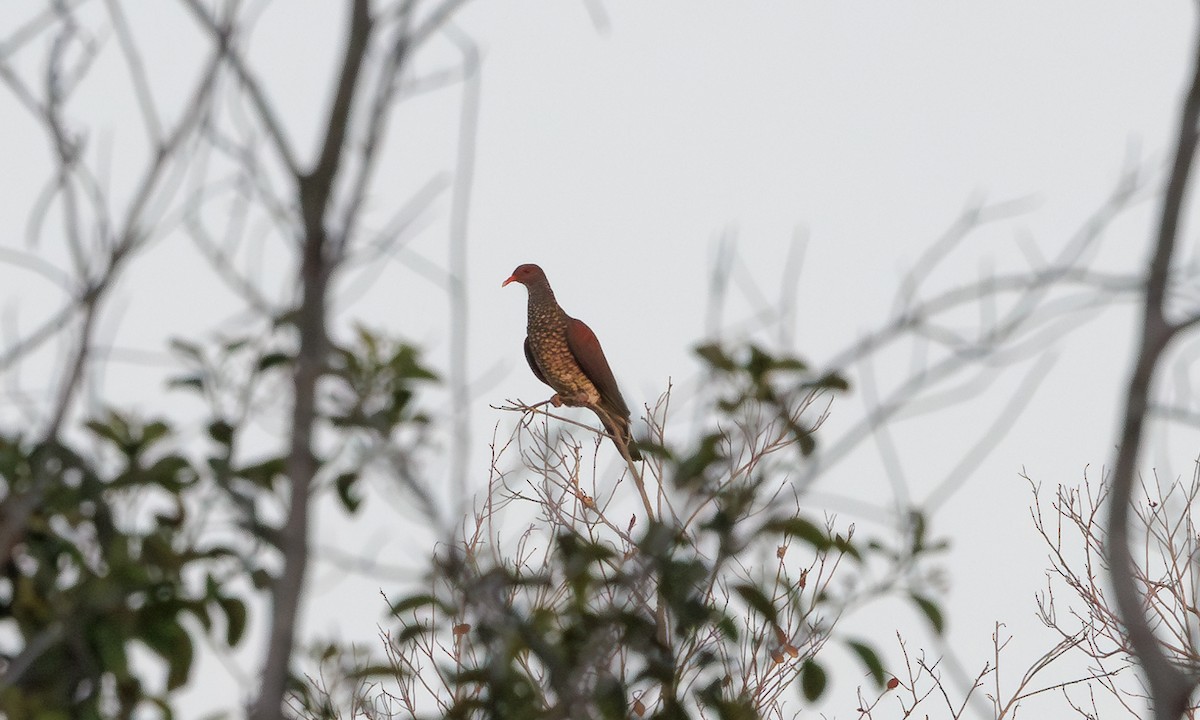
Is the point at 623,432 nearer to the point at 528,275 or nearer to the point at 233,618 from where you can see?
the point at 528,275

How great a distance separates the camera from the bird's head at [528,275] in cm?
840

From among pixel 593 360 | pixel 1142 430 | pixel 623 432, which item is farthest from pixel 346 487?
pixel 593 360

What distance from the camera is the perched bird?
7855 millimetres

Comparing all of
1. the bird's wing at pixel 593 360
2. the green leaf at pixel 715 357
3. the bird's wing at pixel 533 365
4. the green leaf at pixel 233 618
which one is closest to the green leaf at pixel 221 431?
the green leaf at pixel 233 618

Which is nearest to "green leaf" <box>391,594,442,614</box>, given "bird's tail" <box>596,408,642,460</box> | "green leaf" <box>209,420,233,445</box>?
"green leaf" <box>209,420,233,445</box>

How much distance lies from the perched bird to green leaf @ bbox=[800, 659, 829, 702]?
17.3ft

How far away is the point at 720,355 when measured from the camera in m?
1.90

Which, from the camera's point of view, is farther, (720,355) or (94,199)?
(720,355)

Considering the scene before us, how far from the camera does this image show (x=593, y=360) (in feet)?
26.0

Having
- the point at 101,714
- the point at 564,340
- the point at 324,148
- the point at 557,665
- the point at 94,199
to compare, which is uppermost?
the point at 564,340

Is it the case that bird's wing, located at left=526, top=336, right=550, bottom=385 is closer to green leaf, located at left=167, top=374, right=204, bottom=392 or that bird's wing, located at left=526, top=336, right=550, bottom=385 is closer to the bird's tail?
the bird's tail

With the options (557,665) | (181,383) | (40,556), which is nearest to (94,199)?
(181,383)

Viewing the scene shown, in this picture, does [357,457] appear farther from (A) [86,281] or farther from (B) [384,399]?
(A) [86,281]

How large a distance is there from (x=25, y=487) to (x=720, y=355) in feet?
3.53
